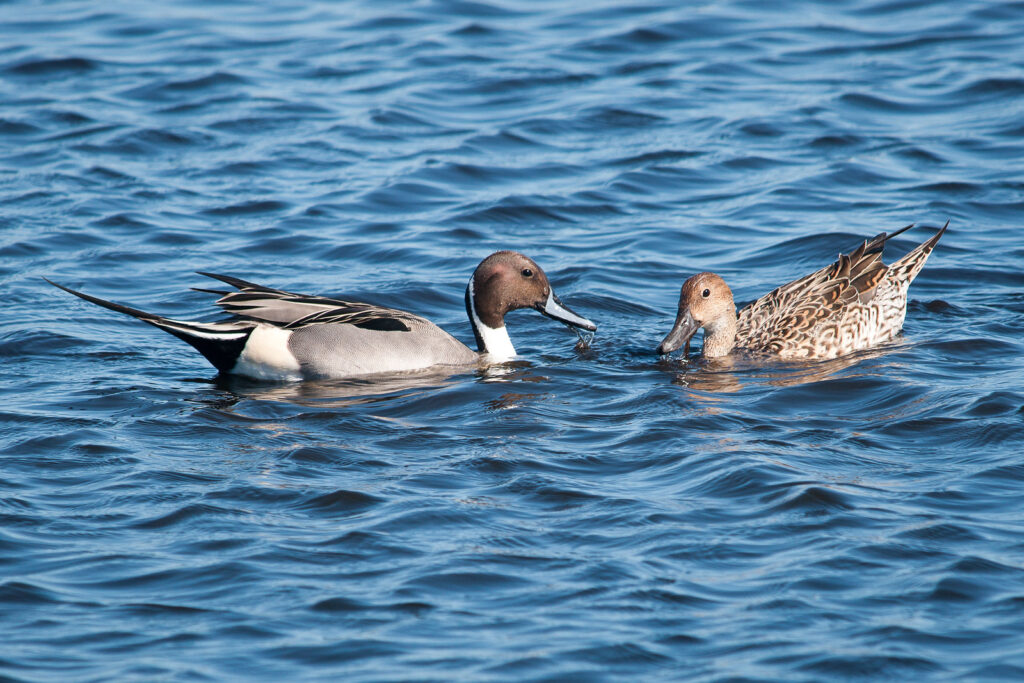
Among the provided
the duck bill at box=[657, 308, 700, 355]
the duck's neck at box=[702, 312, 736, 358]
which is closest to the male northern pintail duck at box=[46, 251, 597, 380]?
the duck bill at box=[657, 308, 700, 355]

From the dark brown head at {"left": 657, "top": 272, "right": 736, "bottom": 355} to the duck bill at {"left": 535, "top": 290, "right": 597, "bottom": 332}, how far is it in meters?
0.59

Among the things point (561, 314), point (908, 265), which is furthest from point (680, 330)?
point (908, 265)

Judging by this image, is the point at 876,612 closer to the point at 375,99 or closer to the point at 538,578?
the point at 538,578

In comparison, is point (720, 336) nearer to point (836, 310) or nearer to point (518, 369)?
point (836, 310)

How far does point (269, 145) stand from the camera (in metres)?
13.9

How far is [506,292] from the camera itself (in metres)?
9.25

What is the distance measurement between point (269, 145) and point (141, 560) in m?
8.72

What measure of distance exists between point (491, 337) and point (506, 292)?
32 cm

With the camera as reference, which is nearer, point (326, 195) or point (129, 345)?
point (129, 345)

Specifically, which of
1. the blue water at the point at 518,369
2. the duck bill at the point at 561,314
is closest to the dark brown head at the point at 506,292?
the duck bill at the point at 561,314

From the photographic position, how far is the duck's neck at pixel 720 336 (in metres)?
9.01

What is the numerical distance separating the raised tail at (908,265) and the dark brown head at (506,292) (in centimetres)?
210

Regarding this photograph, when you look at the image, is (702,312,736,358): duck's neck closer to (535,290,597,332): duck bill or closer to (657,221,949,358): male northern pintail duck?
(657,221,949,358): male northern pintail duck

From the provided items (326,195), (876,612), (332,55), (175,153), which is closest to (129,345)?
(326,195)
